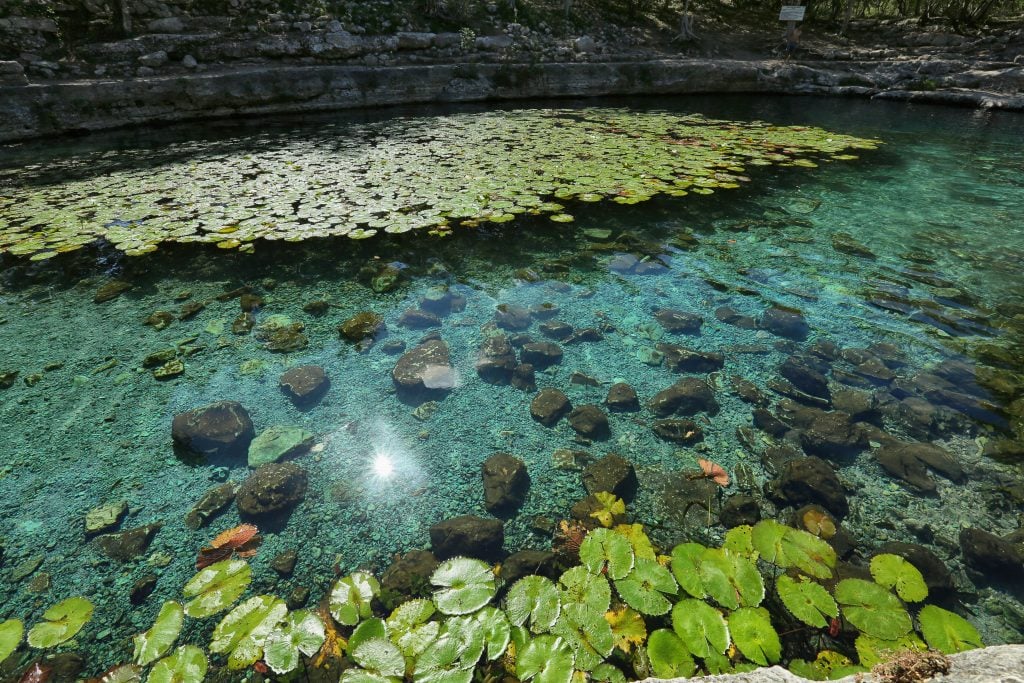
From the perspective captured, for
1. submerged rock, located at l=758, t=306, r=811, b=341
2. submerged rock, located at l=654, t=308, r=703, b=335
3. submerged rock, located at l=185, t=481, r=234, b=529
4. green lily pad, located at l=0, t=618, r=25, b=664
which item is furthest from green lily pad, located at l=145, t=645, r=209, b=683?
submerged rock, located at l=758, t=306, r=811, b=341

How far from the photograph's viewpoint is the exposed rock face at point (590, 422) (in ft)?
8.80

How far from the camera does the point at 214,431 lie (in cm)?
261

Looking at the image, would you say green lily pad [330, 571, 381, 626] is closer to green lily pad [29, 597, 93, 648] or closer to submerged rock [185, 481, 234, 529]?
submerged rock [185, 481, 234, 529]

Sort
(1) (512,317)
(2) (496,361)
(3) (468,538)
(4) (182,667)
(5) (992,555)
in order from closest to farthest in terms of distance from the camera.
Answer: (4) (182,667)
(5) (992,555)
(3) (468,538)
(2) (496,361)
(1) (512,317)

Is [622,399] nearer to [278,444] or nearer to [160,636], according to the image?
[278,444]

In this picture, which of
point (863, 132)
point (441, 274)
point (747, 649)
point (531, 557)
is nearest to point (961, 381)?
point (747, 649)

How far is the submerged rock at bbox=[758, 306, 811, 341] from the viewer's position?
339 centimetres

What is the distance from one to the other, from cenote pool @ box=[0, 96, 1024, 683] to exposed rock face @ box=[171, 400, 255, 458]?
2cm

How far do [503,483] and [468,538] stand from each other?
0.36m

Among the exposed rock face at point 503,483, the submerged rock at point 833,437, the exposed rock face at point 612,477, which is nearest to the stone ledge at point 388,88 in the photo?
the exposed rock face at point 503,483

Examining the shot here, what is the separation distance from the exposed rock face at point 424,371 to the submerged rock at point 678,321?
5.97 ft

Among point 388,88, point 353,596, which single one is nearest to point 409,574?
point 353,596

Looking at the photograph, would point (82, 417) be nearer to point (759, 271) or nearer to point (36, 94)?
point (759, 271)

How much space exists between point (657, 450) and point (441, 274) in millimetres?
2759
